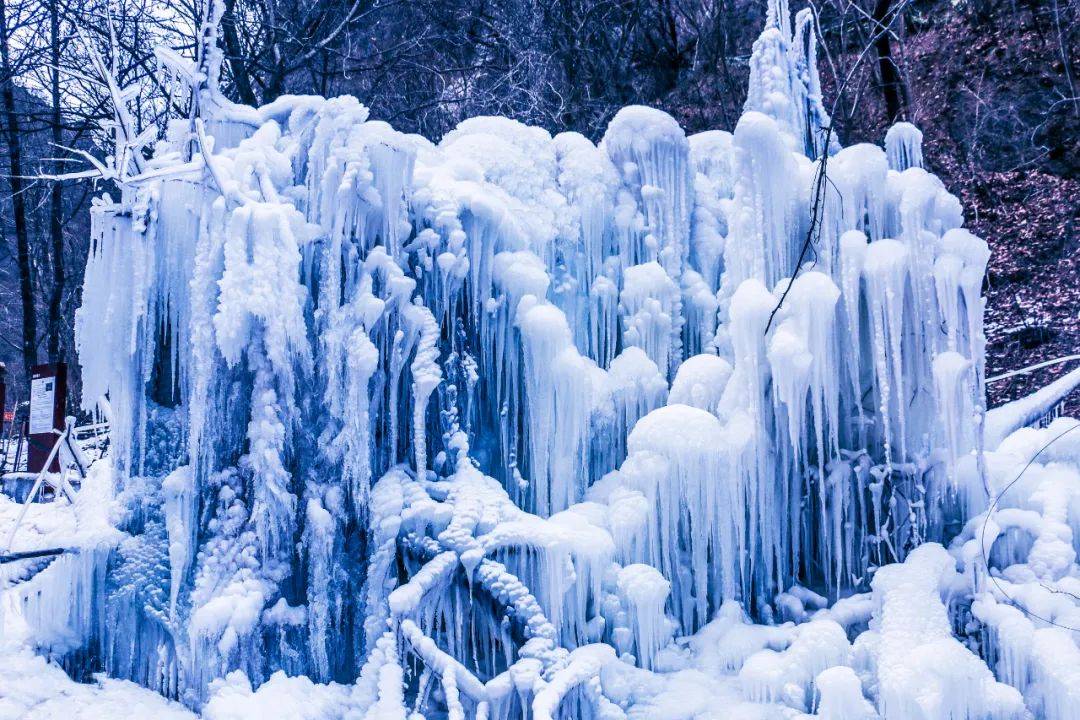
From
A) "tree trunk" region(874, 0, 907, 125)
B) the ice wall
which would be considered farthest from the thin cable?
"tree trunk" region(874, 0, 907, 125)

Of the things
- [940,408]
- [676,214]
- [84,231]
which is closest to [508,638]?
[940,408]

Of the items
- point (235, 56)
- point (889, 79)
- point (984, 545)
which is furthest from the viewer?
point (889, 79)

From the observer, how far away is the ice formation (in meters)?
5.00

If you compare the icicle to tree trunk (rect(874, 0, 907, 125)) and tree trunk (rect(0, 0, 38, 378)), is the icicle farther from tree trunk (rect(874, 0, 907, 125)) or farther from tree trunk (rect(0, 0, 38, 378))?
tree trunk (rect(0, 0, 38, 378))

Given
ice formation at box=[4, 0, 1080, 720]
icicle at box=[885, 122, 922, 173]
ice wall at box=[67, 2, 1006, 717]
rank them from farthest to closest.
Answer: icicle at box=[885, 122, 922, 173]
ice wall at box=[67, 2, 1006, 717]
ice formation at box=[4, 0, 1080, 720]

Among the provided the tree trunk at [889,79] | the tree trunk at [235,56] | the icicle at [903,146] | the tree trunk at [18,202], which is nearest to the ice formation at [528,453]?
the icicle at [903,146]

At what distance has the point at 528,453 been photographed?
20.4ft

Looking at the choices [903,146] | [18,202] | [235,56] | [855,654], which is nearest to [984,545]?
[855,654]

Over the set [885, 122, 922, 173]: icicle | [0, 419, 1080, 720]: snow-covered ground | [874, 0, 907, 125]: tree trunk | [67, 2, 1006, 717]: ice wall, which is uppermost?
[874, 0, 907, 125]: tree trunk

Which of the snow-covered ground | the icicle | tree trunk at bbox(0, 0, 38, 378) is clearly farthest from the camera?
tree trunk at bbox(0, 0, 38, 378)

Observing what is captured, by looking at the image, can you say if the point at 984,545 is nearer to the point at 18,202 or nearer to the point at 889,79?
the point at 889,79

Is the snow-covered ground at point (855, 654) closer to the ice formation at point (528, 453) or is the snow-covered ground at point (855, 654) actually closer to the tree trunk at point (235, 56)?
the ice formation at point (528, 453)

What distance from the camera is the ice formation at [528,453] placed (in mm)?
5000

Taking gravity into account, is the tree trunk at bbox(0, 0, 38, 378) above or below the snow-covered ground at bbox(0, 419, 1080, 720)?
above
